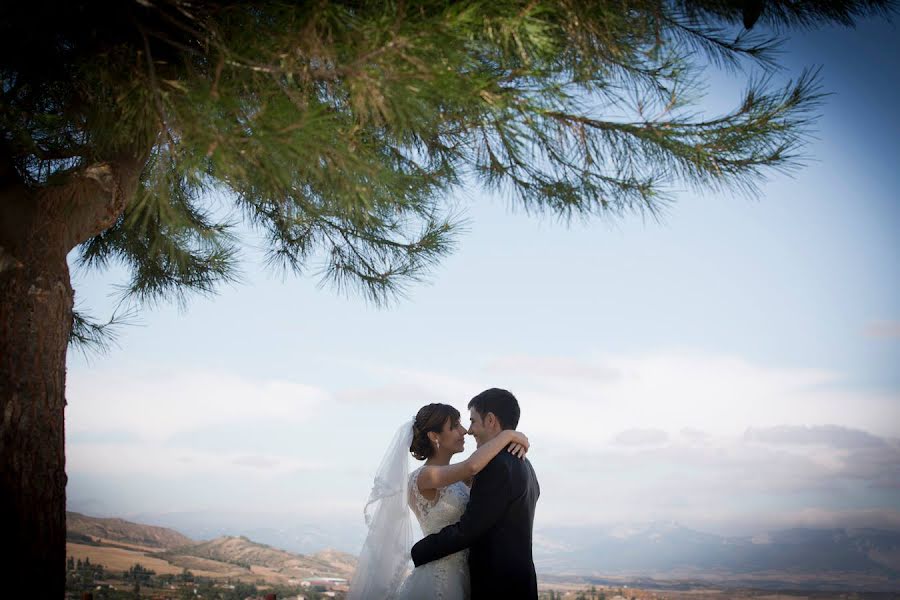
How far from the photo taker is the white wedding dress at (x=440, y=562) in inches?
95.0

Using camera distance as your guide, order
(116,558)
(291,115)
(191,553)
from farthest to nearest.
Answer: (191,553) → (116,558) → (291,115)

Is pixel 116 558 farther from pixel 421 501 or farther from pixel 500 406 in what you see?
pixel 500 406

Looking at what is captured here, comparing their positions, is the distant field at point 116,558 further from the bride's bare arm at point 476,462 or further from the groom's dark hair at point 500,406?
the groom's dark hair at point 500,406

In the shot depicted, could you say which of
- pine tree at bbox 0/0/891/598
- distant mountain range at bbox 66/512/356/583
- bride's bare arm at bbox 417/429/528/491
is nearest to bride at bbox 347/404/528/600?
bride's bare arm at bbox 417/429/528/491

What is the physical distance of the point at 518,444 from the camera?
2.37 meters

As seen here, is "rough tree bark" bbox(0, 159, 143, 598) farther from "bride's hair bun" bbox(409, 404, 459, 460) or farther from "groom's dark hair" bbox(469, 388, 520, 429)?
"groom's dark hair" bbox(469, 388, 520, 429)

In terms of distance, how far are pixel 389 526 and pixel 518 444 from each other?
1.98 feet

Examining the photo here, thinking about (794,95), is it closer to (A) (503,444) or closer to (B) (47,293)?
(A) (503,444)

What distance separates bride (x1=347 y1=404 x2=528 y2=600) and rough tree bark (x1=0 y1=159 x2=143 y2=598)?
98cm

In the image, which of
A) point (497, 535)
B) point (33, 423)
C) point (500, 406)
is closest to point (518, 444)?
point (500, 406)

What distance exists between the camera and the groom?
2295 millimetres

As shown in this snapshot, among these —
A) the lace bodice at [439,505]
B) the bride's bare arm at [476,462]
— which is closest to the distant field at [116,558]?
the lace bodice at [439,505]

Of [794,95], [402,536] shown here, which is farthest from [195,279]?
[794,95]

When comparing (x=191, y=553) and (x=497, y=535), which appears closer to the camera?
(x=497, y=535)
